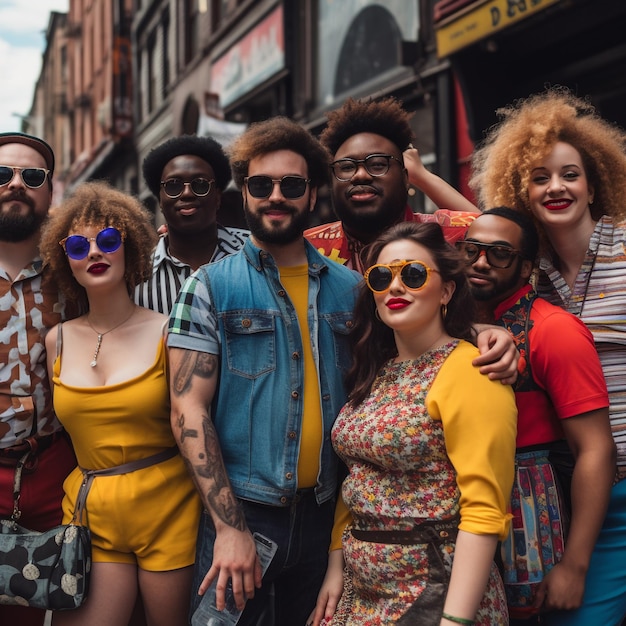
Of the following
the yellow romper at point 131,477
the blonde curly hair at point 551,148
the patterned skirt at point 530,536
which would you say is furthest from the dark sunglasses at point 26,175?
the patterned skirt at point 530,536

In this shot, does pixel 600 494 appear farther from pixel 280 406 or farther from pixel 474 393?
pixel 280 406

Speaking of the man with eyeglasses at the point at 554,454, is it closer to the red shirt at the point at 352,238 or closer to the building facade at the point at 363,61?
the red shirt at the point at 352,238

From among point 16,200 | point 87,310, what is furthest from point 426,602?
point 16,200

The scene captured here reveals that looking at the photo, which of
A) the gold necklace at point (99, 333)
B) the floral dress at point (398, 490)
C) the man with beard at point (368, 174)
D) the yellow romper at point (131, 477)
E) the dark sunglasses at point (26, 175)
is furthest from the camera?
the man with beard at point (368, 174)

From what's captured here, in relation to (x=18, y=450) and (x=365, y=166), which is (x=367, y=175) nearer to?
(x=365, y=166)

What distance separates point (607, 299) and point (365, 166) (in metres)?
1.28

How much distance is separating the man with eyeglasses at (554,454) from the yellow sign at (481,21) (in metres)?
4.13

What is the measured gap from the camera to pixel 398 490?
7.48ft

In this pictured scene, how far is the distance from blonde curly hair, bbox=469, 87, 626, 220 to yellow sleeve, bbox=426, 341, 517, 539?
122cm

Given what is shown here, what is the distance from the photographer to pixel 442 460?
7.29 ft

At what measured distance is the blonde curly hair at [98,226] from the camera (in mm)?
3074

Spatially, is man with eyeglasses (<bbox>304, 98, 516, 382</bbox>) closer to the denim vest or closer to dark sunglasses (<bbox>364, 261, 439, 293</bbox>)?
the denim vest

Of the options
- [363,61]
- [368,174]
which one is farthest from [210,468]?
[363,61]

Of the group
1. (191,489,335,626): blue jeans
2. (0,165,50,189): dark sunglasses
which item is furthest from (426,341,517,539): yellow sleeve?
(0,165,50,189): dark sunglasses
